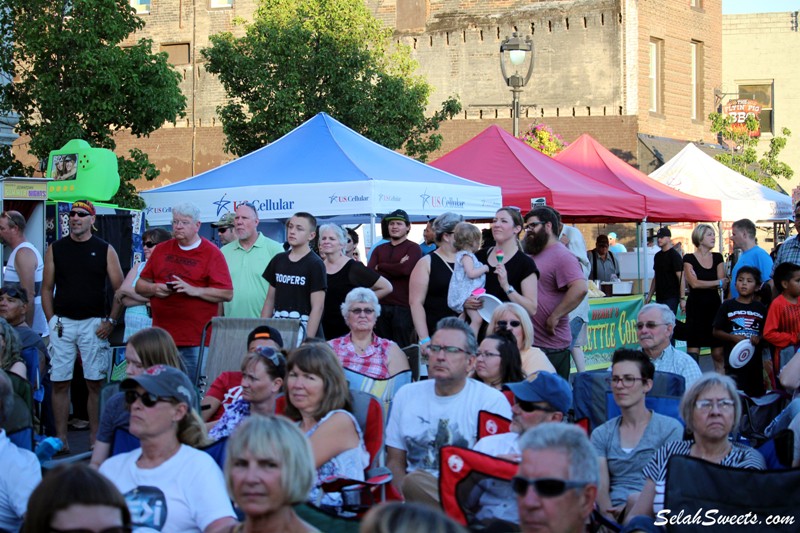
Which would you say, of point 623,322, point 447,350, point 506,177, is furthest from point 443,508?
point 506,177

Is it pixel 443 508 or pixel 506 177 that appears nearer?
pixel 443 508

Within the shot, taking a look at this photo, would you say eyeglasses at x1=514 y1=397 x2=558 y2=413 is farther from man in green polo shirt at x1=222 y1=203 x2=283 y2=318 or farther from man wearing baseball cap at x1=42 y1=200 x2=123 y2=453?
man wearing baseball cap at x1=42 y1=200 x2=123 y2=453

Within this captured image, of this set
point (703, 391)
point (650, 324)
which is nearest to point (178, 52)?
point (650, 324)

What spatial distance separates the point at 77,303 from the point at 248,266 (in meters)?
1.48

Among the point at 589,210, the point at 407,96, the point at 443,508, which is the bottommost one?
the point at 443,508

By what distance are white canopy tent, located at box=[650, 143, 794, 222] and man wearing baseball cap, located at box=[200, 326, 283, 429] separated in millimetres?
15894

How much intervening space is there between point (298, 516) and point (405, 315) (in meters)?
6.08

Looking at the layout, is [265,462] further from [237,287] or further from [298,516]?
[237,287]

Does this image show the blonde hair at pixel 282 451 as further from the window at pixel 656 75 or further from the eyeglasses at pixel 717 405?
the window at pixel 656 75

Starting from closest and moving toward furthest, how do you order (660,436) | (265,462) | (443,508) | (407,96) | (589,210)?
(265,462), (443,508), (660,436), (589,210), (407,96)

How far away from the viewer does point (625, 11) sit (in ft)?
116

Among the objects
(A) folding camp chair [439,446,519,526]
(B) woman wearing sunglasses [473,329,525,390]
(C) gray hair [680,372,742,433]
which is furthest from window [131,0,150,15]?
(A) folding camp chair [439,446,519,526]

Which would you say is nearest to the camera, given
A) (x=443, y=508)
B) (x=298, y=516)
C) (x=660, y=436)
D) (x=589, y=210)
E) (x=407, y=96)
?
(x=298, y=516)

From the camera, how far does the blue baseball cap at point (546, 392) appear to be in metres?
5.05
